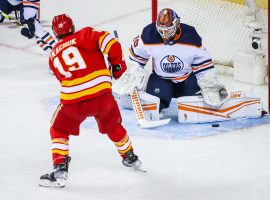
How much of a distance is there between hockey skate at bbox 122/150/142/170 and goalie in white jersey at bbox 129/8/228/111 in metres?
0.85

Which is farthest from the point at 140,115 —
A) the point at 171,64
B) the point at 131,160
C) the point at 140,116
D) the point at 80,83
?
the point at 80,83

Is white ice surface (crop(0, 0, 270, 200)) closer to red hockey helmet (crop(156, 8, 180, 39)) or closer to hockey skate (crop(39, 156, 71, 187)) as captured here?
hockey skate (crop(39, 156, 71, 187))

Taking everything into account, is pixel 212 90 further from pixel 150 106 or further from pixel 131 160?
pixel 131 160

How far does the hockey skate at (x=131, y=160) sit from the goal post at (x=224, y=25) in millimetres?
1740

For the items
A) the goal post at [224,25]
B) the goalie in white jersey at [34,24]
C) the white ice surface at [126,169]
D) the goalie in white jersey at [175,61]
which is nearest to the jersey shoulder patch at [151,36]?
the goalie in white jersey at [175,61]

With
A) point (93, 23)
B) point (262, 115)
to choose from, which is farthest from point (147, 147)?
point (93, 23)

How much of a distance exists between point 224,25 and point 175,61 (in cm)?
141

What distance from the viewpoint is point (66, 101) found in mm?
4004

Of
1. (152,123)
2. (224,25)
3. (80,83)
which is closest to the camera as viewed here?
(80,83)

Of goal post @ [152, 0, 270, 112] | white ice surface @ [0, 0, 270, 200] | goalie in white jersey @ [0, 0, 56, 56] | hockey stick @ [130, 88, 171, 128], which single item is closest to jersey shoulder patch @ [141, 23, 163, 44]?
hockey stick @ [130, 88, 171, 128]

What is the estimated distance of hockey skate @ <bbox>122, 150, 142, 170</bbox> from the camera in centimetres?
415

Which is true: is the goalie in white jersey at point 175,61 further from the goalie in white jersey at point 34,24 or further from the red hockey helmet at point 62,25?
the goalie in white jersey at point 34,24

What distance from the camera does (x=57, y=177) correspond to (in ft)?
13.3

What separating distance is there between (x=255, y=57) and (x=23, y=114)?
64.3 inches
